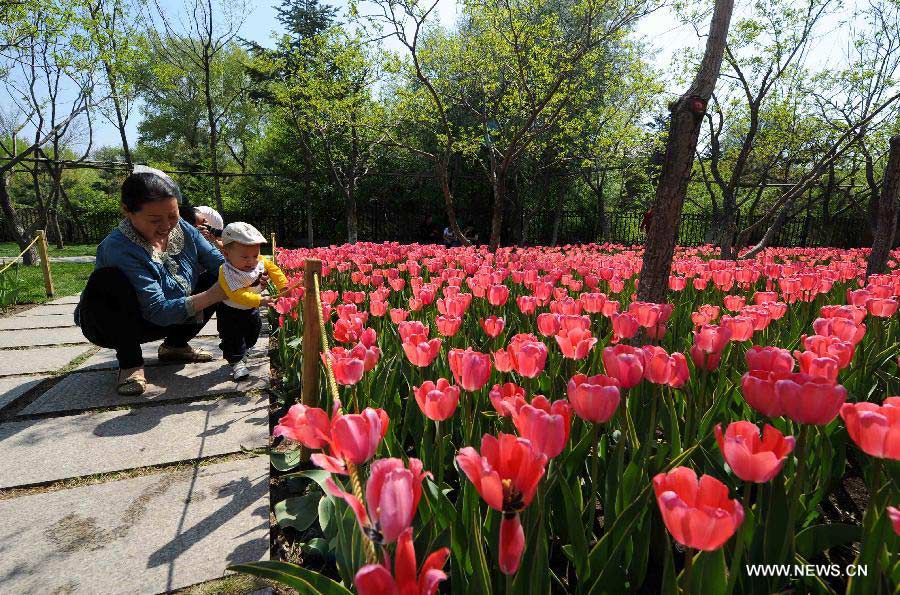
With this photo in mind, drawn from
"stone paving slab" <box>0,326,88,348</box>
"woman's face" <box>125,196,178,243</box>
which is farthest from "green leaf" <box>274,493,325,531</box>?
"stone paving slab" <box>0,326,88,348</box>

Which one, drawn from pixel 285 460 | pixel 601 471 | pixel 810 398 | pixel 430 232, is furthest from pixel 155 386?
pixel 430 232

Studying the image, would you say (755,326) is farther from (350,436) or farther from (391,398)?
(350,436)

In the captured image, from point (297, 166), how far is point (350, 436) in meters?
21.6

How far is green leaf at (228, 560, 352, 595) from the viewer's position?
749 mm

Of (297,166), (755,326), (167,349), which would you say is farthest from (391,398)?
(297,166)

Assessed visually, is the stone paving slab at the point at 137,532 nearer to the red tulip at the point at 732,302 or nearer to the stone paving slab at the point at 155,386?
the stone paving slab at the point at 155,386

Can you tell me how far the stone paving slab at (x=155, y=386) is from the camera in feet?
7.75

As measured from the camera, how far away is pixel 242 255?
8.41 feet

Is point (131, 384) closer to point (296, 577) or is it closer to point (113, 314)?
point (113, 314)

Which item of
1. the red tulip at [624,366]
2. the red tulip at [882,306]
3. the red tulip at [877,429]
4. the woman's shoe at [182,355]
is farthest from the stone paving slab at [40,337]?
the red tulip at [882,306]

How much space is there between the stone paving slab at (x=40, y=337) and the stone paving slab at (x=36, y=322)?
A: 0.53ft

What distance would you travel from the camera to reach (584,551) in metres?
0.96

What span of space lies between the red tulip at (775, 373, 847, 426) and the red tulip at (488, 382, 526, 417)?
1.57 feet

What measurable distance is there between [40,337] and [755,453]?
4.71 m
